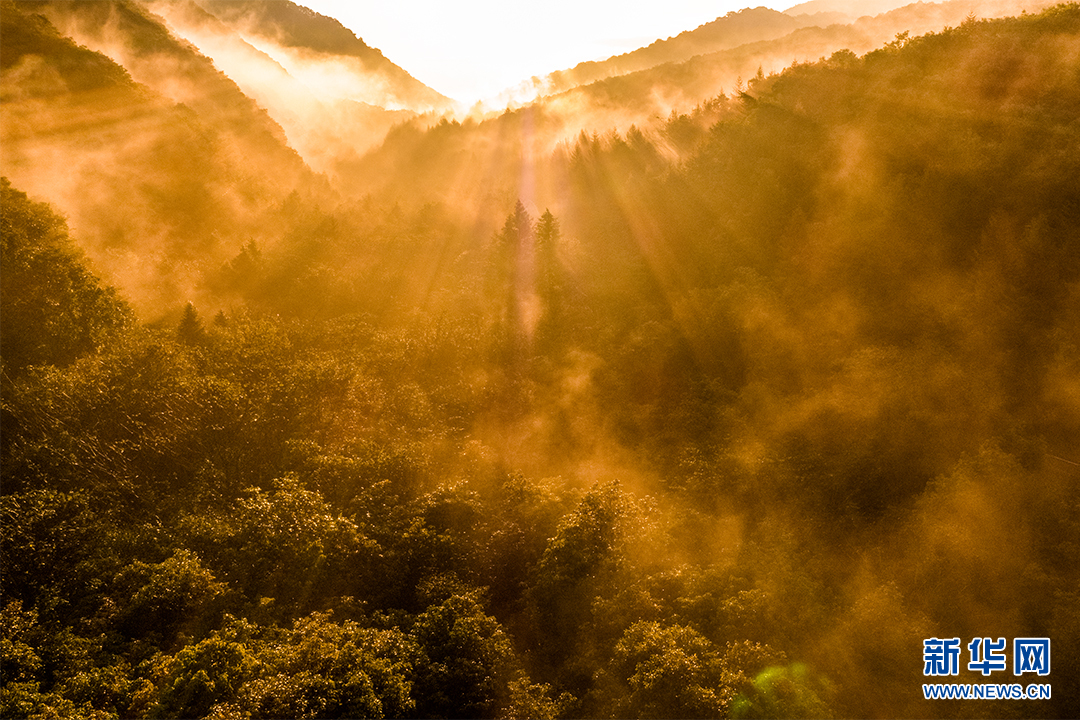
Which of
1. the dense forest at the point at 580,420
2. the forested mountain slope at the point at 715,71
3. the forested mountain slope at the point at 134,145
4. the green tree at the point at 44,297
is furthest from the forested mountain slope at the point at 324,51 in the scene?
the green tree at the point at 44,297

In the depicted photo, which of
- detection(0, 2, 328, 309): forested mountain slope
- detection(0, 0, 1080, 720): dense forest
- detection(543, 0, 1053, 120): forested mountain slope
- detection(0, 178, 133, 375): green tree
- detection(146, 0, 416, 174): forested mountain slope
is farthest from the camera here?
detection(146, 0, 416, 174): forested mountain slope

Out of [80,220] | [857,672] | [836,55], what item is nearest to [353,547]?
[857,672]

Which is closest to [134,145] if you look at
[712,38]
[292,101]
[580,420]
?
[292,101]

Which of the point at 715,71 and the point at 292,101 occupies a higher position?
the point at 292,101

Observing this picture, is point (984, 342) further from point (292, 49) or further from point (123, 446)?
point (292, 49)

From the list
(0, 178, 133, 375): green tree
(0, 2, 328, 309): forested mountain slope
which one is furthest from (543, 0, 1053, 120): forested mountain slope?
(0, 178, 133, 375): green tree

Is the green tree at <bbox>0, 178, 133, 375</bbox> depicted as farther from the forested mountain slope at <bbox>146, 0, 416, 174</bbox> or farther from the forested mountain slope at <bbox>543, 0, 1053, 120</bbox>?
the forested mountain slope at <bbox>543, 0, 1053, 120</bbox>

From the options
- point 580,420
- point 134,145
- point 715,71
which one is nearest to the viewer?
point 580,420

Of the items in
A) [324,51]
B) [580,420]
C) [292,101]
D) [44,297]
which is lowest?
[580,420]

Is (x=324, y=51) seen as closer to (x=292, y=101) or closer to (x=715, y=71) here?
(x=292, y=101)
